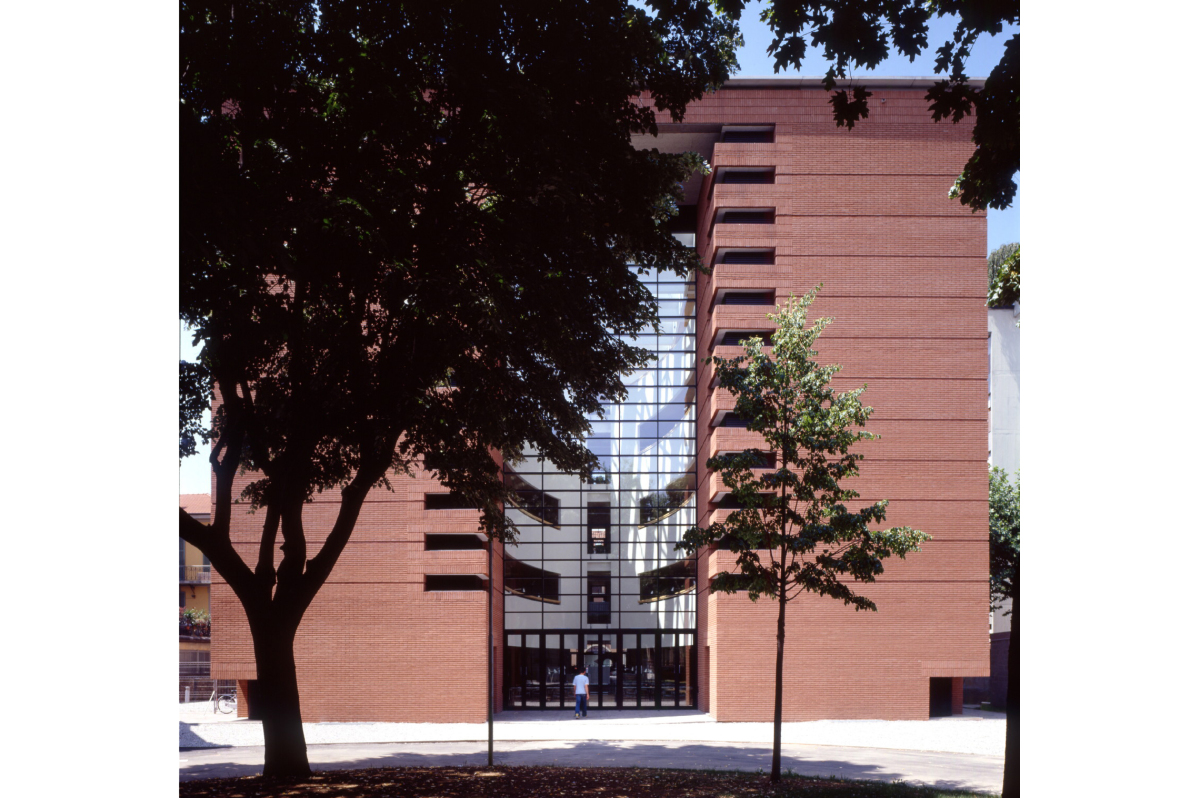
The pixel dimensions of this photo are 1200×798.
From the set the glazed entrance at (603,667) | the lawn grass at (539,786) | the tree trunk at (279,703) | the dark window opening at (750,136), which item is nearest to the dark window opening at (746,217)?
the dark window opening at (750,136)

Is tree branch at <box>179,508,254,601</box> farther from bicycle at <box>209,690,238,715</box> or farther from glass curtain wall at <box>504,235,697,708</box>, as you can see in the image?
glass curtain wall at <box>504,235,697,708</box>

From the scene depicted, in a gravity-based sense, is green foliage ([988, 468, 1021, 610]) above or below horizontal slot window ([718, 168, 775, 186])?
below

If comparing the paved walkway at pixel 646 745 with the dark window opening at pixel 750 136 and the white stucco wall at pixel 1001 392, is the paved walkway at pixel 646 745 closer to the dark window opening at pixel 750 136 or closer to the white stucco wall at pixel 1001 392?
the white stucco wall at pixel 1001 392

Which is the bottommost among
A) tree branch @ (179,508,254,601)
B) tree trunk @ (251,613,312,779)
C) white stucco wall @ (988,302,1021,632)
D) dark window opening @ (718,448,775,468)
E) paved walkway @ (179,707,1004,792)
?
paved walkway @ (179,707,1004,792)

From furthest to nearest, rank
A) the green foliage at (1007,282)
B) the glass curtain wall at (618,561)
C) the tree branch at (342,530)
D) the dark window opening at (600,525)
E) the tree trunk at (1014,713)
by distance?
the dark window opening at (600,525), the glass curtain wall at (618,561), the tree branch at (342,530), the green foliage at (1007,282), the tree trunk at (1014,713)

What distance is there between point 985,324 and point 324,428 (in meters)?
18.5

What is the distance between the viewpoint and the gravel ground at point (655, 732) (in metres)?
18.8

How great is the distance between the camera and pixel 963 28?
7.50 m

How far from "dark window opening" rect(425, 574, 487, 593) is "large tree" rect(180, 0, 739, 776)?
1398 cm


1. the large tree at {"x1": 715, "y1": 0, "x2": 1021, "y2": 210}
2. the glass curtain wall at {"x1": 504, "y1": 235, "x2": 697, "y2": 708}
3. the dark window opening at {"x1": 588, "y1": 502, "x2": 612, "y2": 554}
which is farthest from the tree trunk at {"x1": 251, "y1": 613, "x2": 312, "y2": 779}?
the dark window opening at {"x1": 588, "y1": 502, "x2": 612, "y2": 554}

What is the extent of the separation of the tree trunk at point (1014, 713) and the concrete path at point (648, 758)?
3743 mm

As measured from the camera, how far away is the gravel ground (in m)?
18.8
